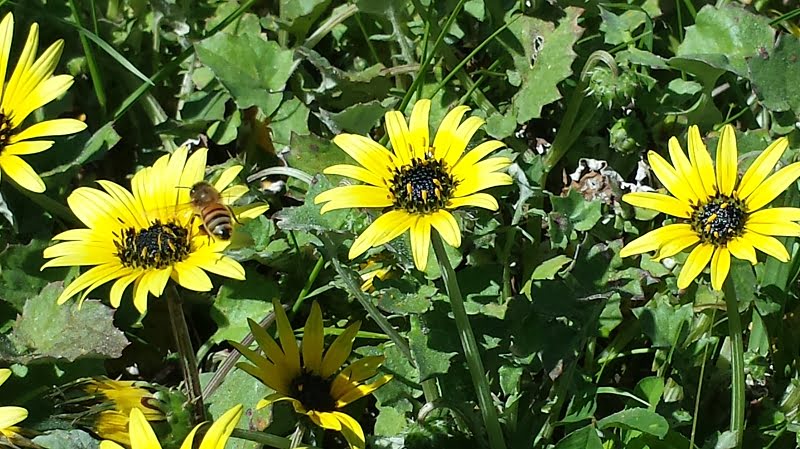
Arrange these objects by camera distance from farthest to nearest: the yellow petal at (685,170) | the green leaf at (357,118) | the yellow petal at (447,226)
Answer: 1. the green leaf at (357,118)
2. the yellow petal at (685,170)
3. the yellow petal at (447,226)

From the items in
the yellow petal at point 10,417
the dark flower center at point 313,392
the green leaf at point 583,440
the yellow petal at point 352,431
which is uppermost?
the green leaf at point 583,440

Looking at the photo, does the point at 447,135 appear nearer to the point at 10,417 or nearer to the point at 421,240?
the point at 421,240

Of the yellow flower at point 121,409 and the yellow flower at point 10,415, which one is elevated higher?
the yellow flower at point 121,409

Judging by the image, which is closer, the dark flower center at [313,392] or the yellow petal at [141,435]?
the yellow petal at [141,435]

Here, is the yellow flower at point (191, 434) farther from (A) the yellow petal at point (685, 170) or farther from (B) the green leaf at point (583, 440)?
(A) the yellow petal at point (685, 170)

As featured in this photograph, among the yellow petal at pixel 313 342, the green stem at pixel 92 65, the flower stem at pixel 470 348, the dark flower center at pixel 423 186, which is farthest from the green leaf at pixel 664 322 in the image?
the green stem at pixel 92 65

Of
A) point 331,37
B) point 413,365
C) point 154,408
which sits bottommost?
point 154,408

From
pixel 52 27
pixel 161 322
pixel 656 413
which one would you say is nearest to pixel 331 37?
pixel 52 27

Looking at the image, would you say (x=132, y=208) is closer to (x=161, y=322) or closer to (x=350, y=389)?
(x=161, y=322)
